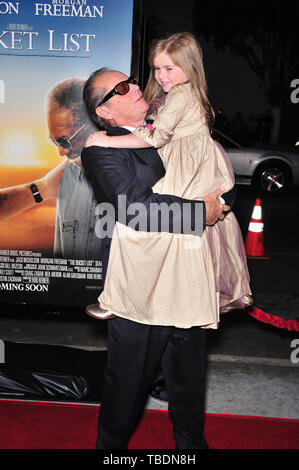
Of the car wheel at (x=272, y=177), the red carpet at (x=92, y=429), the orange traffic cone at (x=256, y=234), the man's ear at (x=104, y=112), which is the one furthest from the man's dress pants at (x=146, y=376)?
the car wheel at (x=272, y=177)

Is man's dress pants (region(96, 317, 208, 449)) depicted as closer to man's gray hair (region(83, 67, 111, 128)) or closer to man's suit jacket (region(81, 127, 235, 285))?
man's suit jacket (region(81, 127, 235, 285))

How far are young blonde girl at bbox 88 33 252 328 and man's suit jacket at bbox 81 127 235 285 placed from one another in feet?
0.14

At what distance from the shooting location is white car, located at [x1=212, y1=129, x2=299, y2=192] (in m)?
13.5

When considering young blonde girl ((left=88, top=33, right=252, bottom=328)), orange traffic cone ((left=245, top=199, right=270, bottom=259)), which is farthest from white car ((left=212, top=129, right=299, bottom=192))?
young blonde girl ((left=88, top=33, right=252, bottom=328))

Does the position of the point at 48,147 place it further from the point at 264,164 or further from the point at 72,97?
the point at 264,164

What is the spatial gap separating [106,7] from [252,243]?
3604 mm

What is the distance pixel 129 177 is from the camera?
2.19 metres

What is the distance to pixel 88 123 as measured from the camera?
3.90 metres

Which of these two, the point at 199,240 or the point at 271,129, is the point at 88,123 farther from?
the point at 271,129

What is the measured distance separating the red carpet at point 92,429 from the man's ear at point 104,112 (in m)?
1.61

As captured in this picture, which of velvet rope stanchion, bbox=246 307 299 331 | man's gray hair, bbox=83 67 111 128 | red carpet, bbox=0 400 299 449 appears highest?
man's gray hair, bbox=83 67 111 128

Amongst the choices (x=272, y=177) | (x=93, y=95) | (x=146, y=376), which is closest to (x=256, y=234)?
(x=146, y=376)

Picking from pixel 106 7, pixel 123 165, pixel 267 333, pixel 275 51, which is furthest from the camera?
pixel 275 51

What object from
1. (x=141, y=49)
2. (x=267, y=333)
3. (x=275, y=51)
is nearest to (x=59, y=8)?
(x=141, y=49)
